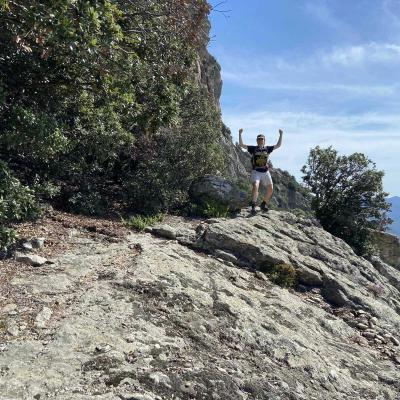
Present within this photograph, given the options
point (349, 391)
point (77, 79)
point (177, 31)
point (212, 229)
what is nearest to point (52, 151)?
point (77, 79)

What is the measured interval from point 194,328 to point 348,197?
15470 millimetres

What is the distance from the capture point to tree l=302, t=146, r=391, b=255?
A: 19766 millimetres

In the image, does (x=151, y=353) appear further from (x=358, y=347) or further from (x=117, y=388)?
(x=358, y=347)

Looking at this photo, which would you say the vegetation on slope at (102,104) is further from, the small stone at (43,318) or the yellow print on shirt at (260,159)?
the small stone at (43,318)

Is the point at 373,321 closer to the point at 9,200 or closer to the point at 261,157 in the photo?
the point at 261,157

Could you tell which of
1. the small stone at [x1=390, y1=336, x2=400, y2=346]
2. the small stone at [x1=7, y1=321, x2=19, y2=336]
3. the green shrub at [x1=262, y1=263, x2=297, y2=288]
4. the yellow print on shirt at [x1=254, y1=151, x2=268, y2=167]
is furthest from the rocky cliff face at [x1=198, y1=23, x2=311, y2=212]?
the small stone at [x1=7, y1=321, x2=19, y2=336]

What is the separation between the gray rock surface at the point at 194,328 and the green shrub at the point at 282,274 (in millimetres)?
215

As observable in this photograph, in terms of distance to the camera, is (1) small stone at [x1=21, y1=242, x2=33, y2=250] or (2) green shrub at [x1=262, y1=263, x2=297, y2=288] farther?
(2) green shrub at [x1=262, y1=263, x2=297, y2=288]

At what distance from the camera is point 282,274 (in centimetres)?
1091

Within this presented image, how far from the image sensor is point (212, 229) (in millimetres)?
11336

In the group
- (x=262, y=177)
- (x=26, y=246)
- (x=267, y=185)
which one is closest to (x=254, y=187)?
(x=262, y=177)

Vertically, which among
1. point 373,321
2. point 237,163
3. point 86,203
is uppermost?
point 237,163

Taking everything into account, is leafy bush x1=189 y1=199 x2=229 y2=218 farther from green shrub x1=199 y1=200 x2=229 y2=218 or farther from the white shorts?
the white shorts

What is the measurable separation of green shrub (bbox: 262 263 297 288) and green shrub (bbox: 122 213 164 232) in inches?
129
